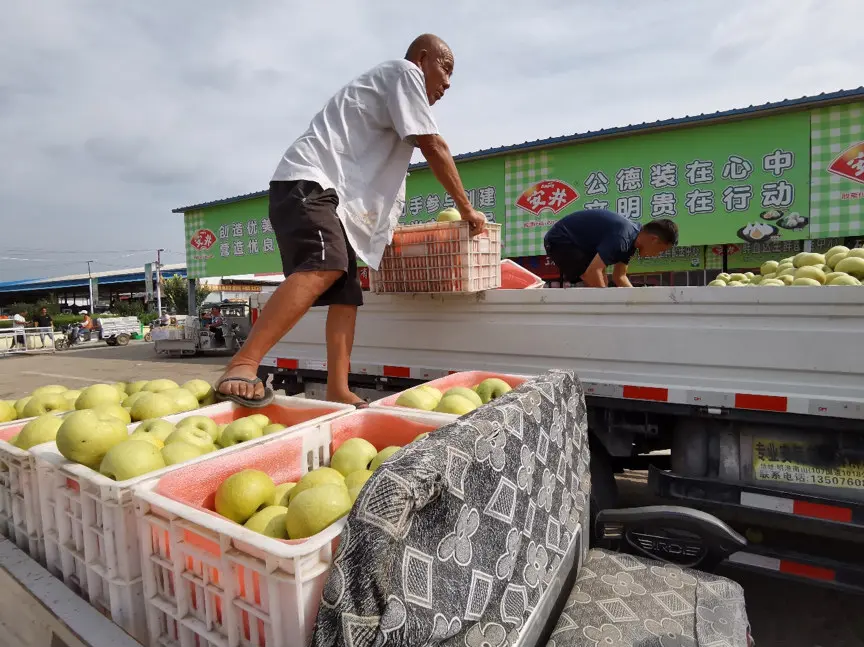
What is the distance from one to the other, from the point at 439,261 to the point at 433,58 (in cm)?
120

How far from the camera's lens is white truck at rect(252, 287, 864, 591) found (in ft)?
7.83

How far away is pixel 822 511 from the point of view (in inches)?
94.8

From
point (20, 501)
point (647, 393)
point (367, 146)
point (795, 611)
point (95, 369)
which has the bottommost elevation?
point (95, 369)

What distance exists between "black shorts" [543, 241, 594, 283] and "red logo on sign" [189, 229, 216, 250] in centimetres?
1165

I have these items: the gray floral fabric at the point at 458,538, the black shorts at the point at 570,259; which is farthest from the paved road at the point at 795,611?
the black shorts at the point at 570,259

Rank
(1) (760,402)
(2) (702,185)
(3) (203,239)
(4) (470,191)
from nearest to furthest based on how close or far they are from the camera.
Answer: (1) (760,402)
(2) (702,185)
(4) (470,191)
(3) (203,239)

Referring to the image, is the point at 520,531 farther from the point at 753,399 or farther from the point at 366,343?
the point at 366,343

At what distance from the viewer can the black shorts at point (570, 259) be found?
502 cm

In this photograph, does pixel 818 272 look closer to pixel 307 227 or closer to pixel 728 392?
pixel 728 392

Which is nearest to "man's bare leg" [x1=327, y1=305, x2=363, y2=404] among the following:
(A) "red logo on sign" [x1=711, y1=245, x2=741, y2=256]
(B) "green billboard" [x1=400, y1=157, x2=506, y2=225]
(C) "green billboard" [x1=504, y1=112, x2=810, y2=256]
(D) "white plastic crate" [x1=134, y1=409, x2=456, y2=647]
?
(D) "white plastic crate" [x1=134, y1=409, x2=456, y2=647]

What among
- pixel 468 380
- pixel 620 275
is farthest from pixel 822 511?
pixel 620 275

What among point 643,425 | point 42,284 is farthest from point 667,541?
point 42,284

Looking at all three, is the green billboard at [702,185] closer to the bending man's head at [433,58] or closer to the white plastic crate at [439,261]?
the white plastic crate at [439,261]

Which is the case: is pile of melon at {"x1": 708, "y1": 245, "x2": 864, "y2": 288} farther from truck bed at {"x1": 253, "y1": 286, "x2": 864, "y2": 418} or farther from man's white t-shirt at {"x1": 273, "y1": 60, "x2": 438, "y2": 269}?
man's white t-shirt at {"x1": 273, "y1": 60, "x2": 438, "y2": 269}
